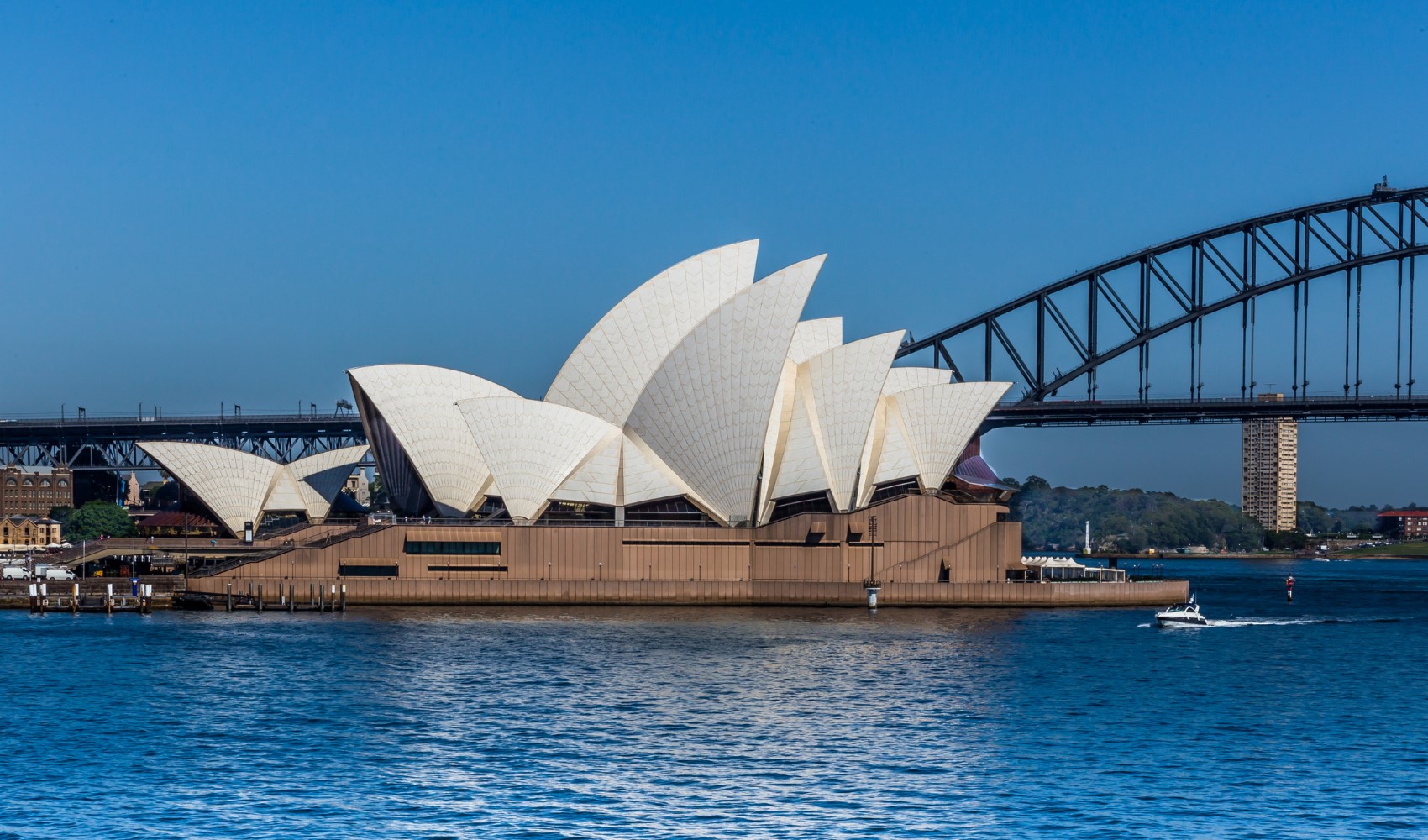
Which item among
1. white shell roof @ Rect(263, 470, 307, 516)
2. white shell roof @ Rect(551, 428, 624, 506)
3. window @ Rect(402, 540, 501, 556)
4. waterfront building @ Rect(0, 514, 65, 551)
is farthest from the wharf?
waterfront building @ Rect(0, 514, 65, 551)

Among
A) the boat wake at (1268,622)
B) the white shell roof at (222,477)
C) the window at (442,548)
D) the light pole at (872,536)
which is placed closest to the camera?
the boat wake at (1268,622)

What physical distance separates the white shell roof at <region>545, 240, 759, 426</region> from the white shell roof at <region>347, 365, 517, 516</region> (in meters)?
7.24

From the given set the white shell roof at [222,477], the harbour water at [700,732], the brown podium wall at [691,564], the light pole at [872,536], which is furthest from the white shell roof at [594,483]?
the white shell roof at [222,477]

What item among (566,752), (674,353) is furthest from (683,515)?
(566,752)

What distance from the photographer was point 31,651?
46781 mm

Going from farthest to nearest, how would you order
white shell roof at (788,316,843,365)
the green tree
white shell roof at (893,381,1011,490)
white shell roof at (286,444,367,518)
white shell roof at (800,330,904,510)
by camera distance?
the green tree < white shell roof at (286,444,367,518) < white shell roof at (788,316,843,365) < white shell roof at (893,381,1011,490) < white shell roof at (800,330,904,510)

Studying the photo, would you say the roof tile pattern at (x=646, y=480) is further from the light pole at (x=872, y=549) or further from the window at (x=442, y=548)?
the light pole at (x=872, y=549)

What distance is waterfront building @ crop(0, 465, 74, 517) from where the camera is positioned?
14188cm

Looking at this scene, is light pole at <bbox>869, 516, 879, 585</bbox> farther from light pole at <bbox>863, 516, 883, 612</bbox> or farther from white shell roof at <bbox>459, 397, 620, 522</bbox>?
white shell roof at <bbox>459, 397, 620, 522</bbox>

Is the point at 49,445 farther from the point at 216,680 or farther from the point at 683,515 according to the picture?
the point at 216,680

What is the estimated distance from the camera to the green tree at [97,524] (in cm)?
10838

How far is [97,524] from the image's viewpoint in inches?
4306

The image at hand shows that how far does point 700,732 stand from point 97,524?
285 ft

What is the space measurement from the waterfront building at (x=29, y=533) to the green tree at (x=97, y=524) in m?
4.70
